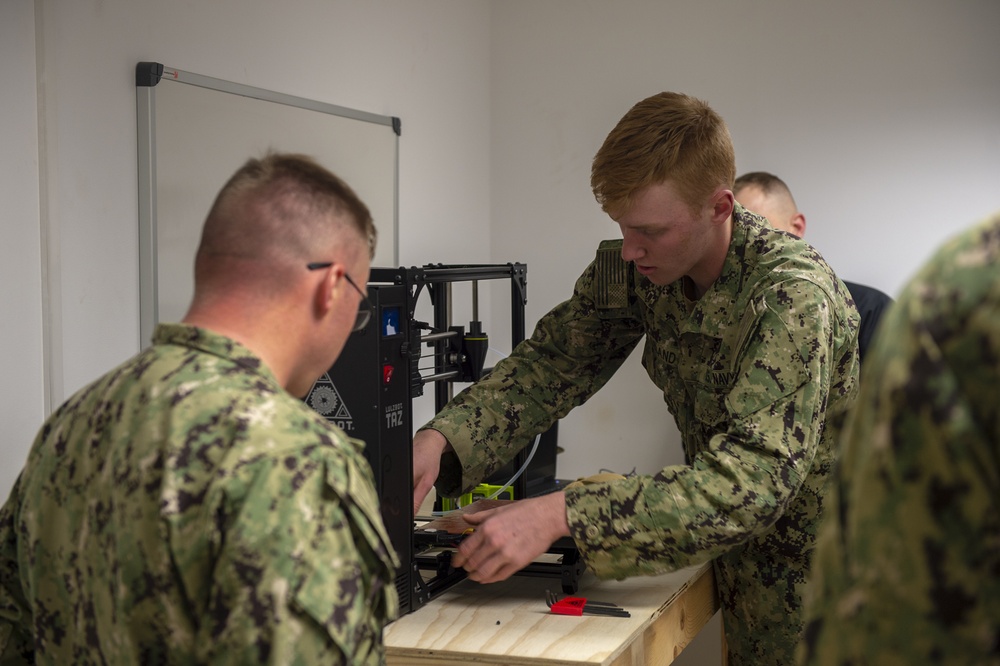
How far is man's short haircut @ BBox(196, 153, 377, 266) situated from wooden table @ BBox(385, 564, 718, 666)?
2.11 feet

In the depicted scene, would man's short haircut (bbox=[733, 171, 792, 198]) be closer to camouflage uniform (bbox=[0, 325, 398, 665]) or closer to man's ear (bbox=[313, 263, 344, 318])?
man's ear (bbox=[313, 263, 344, 318])

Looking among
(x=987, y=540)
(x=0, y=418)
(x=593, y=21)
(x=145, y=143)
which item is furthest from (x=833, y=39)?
(x=987, y=540)

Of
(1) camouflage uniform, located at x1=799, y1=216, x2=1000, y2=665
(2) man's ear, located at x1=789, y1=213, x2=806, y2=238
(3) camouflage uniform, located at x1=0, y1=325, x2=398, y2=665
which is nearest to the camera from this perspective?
(1) camouflage uniform, located at x1=799, y1=216, x2=1000, y2=665

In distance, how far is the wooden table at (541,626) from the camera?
136cm

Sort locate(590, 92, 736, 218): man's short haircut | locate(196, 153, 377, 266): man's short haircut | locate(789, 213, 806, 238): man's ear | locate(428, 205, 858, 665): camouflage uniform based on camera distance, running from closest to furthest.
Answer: locate(196, 153, 377, 266): man's short haircut, locate(428, 205, 858, 665): camouflage uniform, locate(590, 92, 736, 218): man's short haircut, locate(789, 213, 806, 238): man's ear

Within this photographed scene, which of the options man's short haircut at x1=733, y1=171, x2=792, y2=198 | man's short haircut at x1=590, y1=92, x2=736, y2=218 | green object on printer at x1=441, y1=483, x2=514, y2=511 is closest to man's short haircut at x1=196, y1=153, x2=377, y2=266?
man's short haircut at x1=590, y1=92, x2=736, y2=218

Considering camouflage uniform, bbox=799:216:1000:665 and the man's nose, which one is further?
the man's nose

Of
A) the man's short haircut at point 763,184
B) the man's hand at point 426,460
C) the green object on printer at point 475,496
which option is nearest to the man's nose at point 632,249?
the man's hand at point 426,460

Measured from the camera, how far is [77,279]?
211cm

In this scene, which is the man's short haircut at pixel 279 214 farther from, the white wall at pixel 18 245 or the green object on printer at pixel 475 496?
the green object on printer at pixel 475 496

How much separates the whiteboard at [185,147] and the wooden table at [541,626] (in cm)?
106

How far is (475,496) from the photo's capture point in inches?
94.0

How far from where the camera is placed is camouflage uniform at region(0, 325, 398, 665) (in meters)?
0.81

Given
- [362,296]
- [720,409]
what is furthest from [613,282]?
[362,296]
